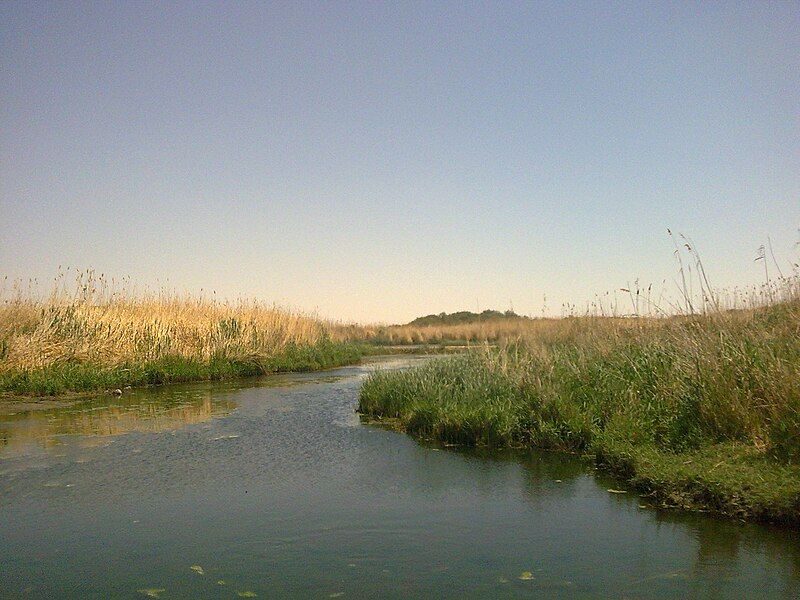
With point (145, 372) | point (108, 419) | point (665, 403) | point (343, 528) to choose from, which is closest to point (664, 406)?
point (665, 403)

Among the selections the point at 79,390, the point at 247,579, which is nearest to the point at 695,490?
the point at 247,579

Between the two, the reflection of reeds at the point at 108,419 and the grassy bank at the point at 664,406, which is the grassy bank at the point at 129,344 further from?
the grassy bank at the point at 664,406

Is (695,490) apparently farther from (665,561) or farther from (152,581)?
(152,581)

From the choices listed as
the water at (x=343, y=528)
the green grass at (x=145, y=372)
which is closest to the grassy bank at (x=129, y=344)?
the green grass at (x=145, y=372)

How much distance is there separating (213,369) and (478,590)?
16.2 m

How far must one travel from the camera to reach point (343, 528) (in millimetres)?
5727

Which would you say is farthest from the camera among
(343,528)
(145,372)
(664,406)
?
(145,372)

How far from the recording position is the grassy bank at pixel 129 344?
1501 centimetres

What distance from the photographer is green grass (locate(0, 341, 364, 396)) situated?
14.5 meters

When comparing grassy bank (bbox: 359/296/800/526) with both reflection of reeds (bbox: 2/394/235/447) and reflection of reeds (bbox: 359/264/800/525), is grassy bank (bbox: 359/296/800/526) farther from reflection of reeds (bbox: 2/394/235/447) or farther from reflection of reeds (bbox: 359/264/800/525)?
reflection of reeds (bbox: 2/394/235/447)

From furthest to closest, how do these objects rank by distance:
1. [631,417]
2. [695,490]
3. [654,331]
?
[654,331], [631,417], [695,490]

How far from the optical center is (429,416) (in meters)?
9.98

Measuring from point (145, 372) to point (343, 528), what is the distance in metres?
12.8

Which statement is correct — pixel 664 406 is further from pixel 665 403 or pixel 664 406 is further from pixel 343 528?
pixel 343 528
